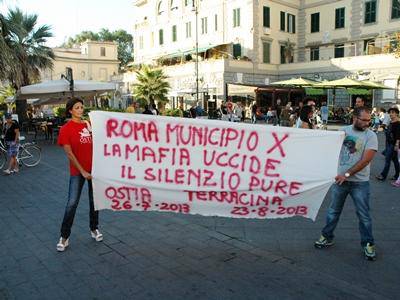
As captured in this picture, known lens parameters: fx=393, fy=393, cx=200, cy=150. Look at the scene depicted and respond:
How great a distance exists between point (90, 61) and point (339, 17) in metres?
40.1

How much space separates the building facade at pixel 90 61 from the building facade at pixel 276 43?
2471cm

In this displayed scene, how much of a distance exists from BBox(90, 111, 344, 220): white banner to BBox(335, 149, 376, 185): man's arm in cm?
10

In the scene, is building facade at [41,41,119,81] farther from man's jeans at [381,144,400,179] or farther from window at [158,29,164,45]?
man's jeans at [381,144,400,179]

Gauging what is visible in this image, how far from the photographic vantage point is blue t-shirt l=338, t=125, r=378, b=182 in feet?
14.4

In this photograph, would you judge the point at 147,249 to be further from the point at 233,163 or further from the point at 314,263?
the point at 314,263

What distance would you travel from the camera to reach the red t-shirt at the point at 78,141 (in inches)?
178

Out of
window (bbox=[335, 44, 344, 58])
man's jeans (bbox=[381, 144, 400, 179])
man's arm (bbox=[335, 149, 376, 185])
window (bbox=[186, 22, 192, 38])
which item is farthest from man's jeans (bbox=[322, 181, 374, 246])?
window (bbox=[186, 22, 192, 38])

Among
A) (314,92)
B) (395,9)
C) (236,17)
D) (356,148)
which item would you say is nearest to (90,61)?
(236,17)

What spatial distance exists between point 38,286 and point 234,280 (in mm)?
1926

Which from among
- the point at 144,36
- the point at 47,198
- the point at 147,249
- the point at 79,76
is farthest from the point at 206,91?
the point at 79,76

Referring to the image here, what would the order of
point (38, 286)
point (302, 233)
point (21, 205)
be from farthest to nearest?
point (21, 205), point (302, 233), point (38, 286)

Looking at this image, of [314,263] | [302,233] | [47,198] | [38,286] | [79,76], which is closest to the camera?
[38,286]

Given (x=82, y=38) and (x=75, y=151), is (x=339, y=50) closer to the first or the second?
(x=75, y=151)

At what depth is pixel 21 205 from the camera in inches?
271
